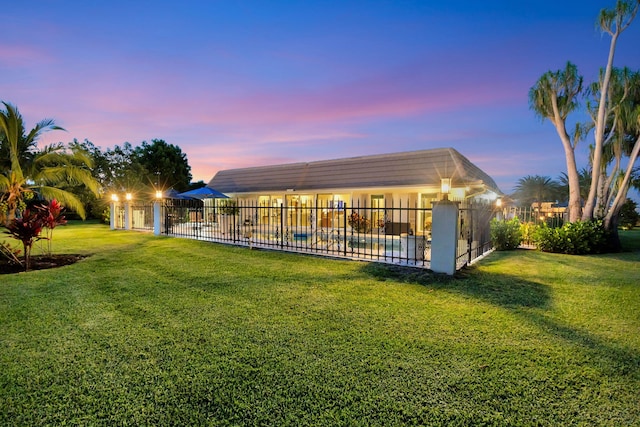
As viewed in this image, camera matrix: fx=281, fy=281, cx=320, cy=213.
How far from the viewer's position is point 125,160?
96.2ft

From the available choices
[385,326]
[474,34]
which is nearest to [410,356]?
[385,326]

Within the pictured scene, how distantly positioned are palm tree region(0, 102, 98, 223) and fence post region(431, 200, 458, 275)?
14.3 m

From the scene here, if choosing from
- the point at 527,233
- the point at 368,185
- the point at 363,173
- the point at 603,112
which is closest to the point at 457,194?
the point at 527,233

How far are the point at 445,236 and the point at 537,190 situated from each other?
131 ft

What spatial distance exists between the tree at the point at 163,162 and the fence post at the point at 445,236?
34.9 m

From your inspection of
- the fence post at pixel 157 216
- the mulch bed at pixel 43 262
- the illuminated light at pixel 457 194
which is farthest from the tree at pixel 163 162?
the illuminated light at pixel 457 194

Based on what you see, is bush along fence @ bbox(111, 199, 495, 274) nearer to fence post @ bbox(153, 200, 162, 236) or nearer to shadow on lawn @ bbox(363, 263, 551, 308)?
fence post @ bbox(153, 200, 162, 236)

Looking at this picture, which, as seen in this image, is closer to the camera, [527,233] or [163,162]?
[527,233]

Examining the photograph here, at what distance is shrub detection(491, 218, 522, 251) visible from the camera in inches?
433

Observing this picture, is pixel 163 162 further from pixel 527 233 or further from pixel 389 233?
pixel 527 233

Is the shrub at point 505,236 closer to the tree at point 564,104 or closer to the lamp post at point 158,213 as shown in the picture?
the tree at point 564,104

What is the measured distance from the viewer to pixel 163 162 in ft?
117

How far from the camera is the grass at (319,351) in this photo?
2246 mm

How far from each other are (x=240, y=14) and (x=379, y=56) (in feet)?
19.1
